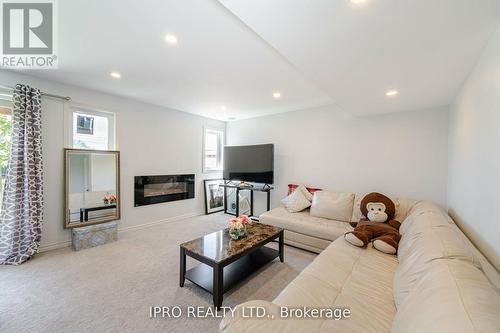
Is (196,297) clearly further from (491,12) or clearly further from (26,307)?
(491,12)

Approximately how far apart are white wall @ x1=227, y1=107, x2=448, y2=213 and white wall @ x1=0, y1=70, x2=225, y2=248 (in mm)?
1791

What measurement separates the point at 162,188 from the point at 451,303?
4.36m

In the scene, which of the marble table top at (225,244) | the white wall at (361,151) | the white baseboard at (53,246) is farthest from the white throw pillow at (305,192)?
the white baseboard at (53,246)

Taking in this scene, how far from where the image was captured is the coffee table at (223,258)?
1798 mm

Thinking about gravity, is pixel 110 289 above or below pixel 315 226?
below

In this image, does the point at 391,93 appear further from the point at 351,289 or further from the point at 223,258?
the point at 223,258

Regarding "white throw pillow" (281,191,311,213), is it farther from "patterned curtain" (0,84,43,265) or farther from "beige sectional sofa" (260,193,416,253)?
"patterned curtain" (0,84,43,265)

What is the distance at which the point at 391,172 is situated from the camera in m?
3.35

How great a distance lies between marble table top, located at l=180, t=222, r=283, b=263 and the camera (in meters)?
1.94

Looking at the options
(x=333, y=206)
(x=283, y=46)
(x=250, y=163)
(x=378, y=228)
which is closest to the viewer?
(x=283, y=46)

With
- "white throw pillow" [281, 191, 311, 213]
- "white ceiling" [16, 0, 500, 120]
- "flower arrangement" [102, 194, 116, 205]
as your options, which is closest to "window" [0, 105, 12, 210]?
"white ceiling" [16, 0, 500, 120]

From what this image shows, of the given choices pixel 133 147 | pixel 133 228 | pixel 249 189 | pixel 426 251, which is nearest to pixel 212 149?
pixel 249 189

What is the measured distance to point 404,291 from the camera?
3.91 ft

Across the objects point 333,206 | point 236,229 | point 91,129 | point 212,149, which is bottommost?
point 236,229
